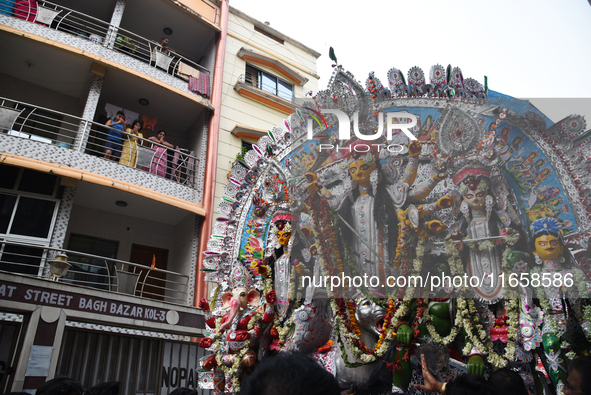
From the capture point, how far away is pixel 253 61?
1247 centimetres

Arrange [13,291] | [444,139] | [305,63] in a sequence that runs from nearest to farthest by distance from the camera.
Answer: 1. [444,139]
2. [13,291]
3. [305,63]

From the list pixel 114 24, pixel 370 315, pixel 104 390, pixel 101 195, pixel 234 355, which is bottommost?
pixel 104 390

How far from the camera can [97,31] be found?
9.60 meters

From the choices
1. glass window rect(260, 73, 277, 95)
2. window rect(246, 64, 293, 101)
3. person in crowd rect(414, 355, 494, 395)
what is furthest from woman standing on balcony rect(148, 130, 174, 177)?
person in crowd rect(414, 355, 494, 395)

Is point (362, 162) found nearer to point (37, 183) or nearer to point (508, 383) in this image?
point (508, 383)

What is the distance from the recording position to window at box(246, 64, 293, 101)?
40.8ft

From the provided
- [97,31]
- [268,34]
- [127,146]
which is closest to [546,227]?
[127,146]

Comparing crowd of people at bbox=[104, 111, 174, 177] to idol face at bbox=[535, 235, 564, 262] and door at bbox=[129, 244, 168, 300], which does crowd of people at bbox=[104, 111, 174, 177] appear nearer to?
door at bbox=[129, 244, 168, 300]

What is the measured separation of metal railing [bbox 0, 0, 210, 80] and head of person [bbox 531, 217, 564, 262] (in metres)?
8.85

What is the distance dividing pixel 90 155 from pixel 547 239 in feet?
Result: 26.0

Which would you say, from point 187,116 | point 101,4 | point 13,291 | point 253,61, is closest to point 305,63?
point 253,61

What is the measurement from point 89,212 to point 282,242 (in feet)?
19.4

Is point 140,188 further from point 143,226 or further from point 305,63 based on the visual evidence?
point 305,63

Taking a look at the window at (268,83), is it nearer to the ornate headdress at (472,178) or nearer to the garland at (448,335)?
the ornate headdress at (472,178)
